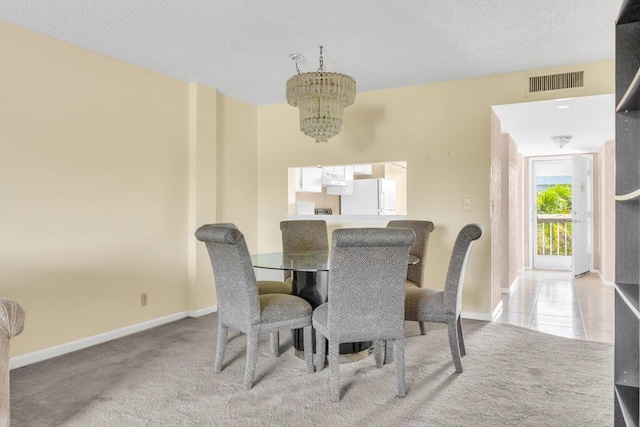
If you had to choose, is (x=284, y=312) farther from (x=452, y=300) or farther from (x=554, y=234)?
(x=554, y=234)

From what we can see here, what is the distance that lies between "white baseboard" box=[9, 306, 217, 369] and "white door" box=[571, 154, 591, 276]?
5.91m

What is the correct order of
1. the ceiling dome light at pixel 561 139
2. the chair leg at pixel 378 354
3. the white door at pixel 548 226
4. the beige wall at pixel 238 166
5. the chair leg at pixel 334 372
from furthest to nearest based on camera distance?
the white door at pixel 548 226, the ceiling dome light at pixel 561 139, the beige wall at pixel 238 166, the chair leg at pixel 378 354, the chair leg at pixel 334 372

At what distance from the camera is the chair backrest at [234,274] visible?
8.02 feet

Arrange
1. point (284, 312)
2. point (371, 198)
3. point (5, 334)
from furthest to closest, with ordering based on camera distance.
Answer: point (371, 198), point (284, 312), point (5, 334)

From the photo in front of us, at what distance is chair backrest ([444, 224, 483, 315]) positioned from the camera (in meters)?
2.68

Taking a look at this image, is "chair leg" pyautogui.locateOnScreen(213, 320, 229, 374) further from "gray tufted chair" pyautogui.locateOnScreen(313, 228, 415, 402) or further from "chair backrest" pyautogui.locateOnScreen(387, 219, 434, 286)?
"chair backrest" pyautogui.locateOnScreen(387, 219, 434, 286)

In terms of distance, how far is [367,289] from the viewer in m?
2.33

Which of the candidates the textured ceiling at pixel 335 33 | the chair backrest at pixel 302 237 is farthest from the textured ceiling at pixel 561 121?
the chair backrest at pixel 302 237

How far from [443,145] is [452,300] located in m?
2.05

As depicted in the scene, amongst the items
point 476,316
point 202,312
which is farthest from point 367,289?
point 202,312

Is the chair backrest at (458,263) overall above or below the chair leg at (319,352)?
above

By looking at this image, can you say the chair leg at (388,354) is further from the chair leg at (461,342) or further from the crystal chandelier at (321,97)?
the crystal chandelier at (321,97)

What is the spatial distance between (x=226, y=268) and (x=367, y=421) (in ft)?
3.87

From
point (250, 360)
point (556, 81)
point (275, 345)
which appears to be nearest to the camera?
point (250, 360)
